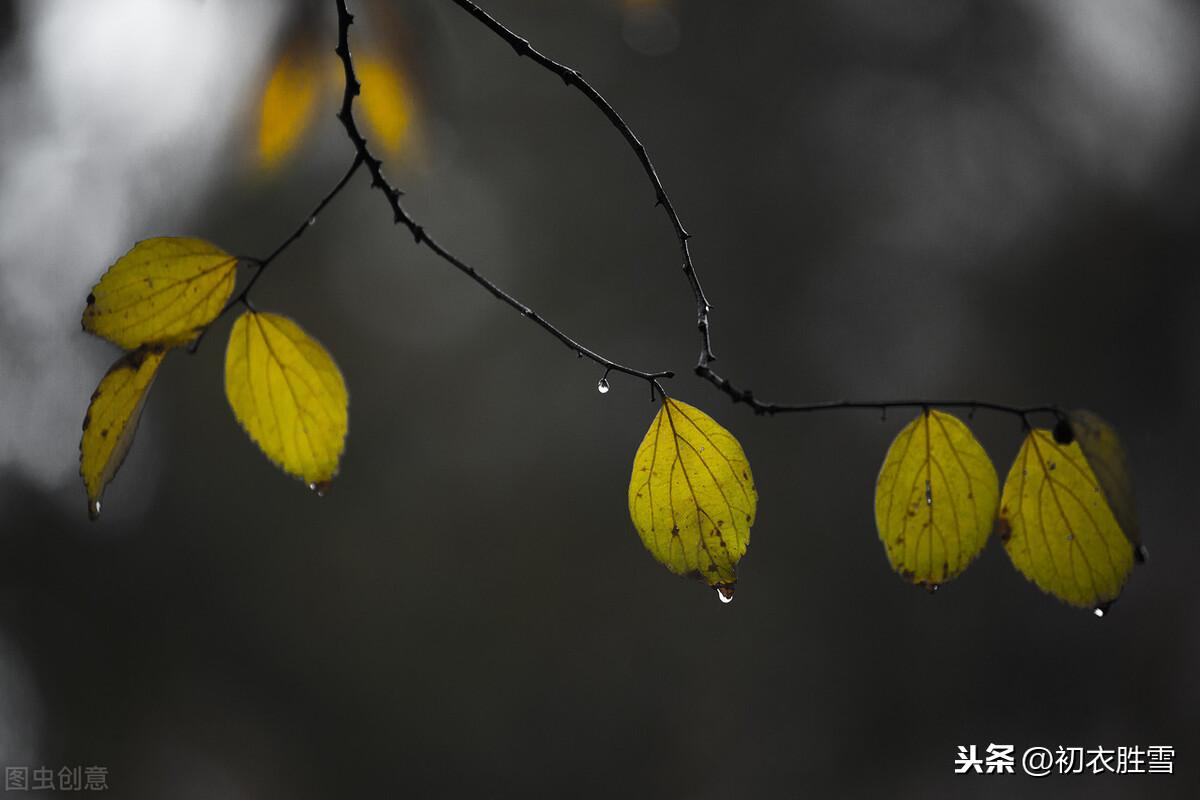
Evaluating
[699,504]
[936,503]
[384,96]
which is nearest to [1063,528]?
[936,503]

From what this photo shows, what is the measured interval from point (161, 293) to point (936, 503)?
436 millimetres

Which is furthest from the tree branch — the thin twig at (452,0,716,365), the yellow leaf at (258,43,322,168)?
the yellow leaf at (258,43,322,168)

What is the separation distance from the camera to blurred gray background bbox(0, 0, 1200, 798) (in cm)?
281

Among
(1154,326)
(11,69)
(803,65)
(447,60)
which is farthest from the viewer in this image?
(803,65)

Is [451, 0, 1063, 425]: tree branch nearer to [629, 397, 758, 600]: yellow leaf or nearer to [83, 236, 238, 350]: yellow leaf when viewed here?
[629, 397, 758, 600]: yellow leaf

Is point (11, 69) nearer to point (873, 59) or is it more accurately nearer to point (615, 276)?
point (615, 276)

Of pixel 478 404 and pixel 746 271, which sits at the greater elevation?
pixel 746 271

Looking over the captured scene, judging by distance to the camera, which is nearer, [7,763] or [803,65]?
[7,763]

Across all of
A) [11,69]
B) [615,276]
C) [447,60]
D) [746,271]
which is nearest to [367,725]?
[615,276]

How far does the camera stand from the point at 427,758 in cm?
289

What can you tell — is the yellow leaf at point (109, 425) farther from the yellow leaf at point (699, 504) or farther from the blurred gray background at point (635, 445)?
the blurred gray background at point (635, 445)

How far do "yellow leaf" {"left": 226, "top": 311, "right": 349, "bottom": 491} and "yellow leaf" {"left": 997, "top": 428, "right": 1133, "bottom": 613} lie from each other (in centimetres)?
38

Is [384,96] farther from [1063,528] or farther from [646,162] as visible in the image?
[1063,528]

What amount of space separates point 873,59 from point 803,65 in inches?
9.7
